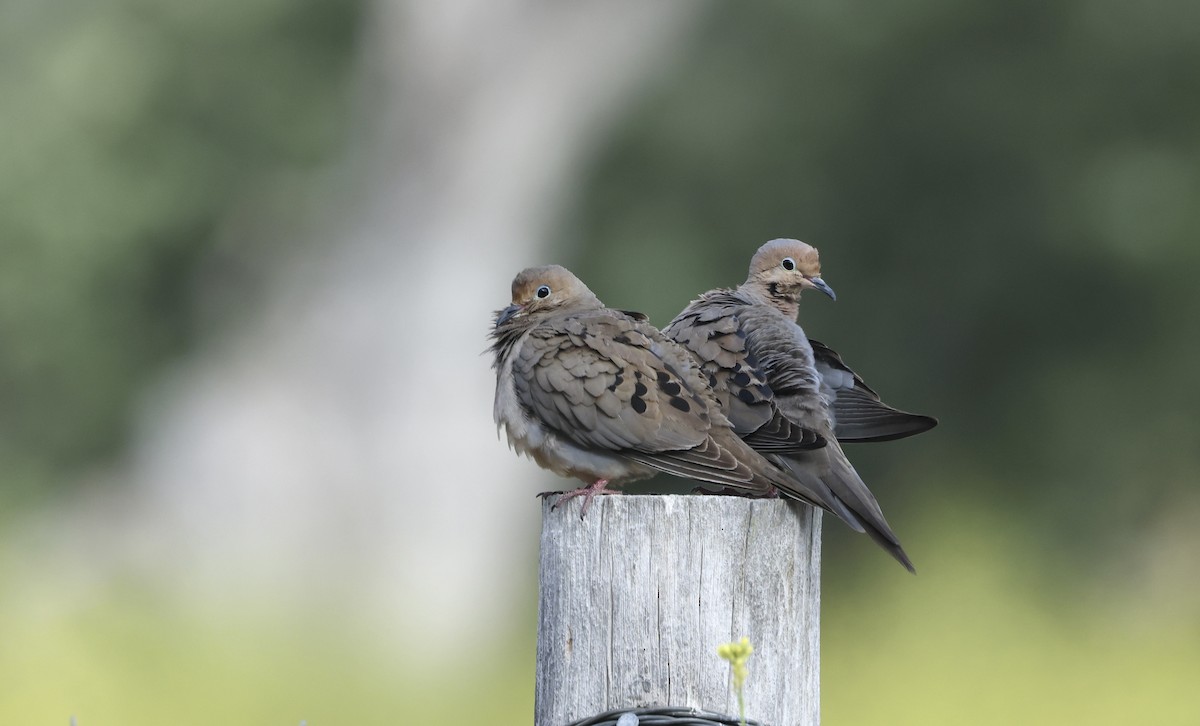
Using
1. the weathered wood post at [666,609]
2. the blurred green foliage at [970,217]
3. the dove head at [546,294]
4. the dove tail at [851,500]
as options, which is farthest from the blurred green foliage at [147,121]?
the weathered wood post at [666,609]

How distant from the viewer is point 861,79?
1456 cm

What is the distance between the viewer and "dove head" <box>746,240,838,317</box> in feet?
17.3

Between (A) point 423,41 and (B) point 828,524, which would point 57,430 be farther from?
(B) point 828,524

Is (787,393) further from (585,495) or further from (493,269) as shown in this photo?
(493,269)

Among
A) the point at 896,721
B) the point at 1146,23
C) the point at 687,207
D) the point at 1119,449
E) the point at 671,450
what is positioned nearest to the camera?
the point at 671,450

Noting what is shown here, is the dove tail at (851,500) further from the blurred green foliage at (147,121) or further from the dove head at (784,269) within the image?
the blurred green foliage at (147,121)

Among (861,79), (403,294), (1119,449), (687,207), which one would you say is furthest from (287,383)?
(1119,449)

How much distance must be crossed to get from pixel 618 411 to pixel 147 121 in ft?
34.4

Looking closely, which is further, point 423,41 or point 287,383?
point 287,383

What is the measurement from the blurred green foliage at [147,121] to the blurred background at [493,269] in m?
0.03

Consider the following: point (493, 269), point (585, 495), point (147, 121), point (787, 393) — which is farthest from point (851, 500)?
point (147, 121)

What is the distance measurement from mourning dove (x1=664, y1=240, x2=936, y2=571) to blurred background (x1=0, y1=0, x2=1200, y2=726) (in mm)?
6964

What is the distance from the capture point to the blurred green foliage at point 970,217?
13148 millimetres

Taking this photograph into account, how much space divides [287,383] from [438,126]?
110 inches
